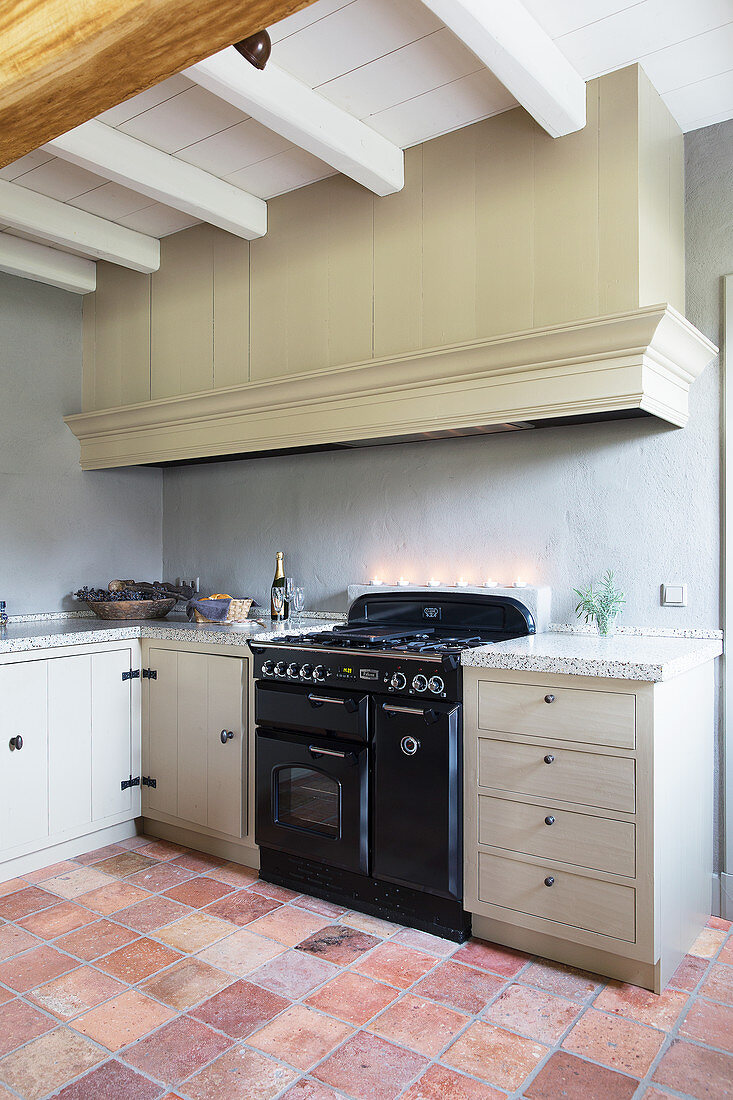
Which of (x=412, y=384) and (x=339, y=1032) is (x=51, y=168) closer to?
(x=412, y=384)

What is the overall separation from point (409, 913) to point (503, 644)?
95cm

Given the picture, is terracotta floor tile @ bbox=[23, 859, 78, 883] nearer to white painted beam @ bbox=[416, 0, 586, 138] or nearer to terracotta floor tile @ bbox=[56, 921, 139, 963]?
terracotta floor tile @ bbox=[56, 921, 139, 963]

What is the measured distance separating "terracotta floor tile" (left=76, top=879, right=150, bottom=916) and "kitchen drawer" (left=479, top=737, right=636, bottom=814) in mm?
1361

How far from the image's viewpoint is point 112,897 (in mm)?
2840

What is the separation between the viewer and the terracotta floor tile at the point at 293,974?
7.29 feet

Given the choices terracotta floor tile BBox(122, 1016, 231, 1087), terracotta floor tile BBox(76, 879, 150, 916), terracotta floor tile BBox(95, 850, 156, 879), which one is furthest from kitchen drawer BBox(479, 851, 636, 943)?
terracotta floor tile BBox(95, 850, 156, 879)

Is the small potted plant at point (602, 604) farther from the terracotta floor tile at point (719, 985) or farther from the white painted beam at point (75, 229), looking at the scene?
the white painted beam at point (75, 229)

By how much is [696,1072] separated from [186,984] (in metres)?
1.36

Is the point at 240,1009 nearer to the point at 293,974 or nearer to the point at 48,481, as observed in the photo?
the point at 293,974

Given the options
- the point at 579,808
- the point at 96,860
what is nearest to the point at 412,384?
the point at 579,808

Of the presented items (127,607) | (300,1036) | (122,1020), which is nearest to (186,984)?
(122,1020)

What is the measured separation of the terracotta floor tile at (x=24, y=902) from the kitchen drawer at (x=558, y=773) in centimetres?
165

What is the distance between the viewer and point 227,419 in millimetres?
3516

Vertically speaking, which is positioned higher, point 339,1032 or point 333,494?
point 333,494
